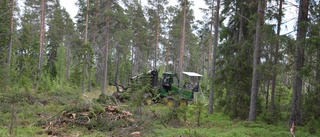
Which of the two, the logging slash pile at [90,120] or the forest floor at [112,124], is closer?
the forest floor at [112,124]

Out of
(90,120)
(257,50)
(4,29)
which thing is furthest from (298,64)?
(4,29)

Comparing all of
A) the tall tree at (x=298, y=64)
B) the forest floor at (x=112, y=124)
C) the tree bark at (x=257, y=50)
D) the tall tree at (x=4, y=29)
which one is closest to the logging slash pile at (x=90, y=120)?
the forest floor at (x=112, y=124)

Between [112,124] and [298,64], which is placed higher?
[298,64]

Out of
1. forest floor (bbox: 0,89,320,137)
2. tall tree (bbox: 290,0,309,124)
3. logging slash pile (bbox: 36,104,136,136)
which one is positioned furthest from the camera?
tall tree (bbox: 290,0,309,124)

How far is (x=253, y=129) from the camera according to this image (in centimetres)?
1000

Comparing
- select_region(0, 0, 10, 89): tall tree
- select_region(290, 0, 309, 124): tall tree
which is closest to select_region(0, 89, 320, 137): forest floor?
select_region(290, 0, 309, 124): tall tree

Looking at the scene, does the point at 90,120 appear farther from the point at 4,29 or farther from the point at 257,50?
the point at 4,29

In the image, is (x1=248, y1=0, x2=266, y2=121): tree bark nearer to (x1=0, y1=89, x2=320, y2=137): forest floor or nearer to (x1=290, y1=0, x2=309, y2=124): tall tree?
(x1=0, y1=89, x2=320, y2=137): forest floor

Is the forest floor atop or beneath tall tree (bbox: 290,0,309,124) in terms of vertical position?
beneath

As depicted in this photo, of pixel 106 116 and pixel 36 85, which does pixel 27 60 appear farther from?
pixel 106 116

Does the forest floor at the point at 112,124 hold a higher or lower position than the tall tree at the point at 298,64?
lower

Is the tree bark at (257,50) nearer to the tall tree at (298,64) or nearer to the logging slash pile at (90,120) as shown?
the tall tree at (298,64)

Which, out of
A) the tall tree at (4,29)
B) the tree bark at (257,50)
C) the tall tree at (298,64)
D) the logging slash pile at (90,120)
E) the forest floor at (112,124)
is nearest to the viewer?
the forest floor at (112,124)

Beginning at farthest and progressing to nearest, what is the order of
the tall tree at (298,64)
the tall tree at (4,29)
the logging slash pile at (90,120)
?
the tall tree at (4,29) → the tall tree at (298,64) → the logging slash pile at (90,120)
